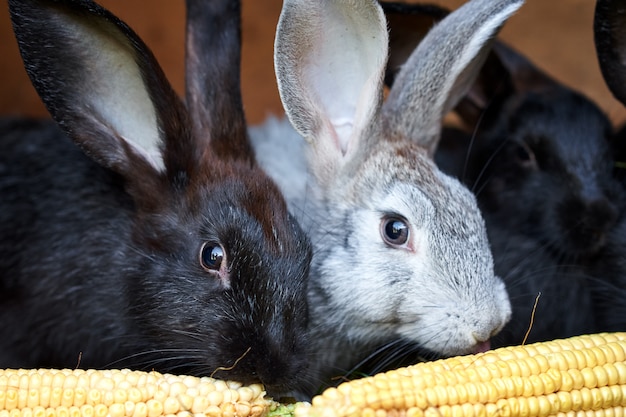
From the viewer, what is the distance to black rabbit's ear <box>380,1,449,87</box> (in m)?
2.93

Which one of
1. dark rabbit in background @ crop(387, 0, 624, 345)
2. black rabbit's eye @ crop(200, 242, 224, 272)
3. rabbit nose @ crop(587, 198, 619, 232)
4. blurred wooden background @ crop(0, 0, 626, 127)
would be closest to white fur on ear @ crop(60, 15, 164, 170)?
black rabbit's eye @ crop(200, 242, 224, 272)

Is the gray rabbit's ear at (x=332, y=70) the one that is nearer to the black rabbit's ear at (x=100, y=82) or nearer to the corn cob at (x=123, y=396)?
the black rabbit's ear at (x=100, y=82)

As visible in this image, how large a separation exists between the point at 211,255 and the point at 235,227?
0.31 ft

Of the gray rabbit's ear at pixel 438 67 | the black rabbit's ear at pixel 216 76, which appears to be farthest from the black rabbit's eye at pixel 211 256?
the gray rabbit's ear at pixel 438 67

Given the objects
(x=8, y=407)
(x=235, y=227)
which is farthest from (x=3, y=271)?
(x=235, y=227)

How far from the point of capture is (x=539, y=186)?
10.1 feet

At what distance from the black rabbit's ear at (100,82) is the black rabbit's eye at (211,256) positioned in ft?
1.12

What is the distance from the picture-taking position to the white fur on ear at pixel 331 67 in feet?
7.85

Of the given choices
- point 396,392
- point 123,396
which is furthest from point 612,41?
point 123,396

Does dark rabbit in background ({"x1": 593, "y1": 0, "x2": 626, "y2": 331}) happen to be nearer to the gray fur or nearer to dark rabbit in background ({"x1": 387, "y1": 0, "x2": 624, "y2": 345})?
dark rabbit in background ({"x1": 387, "y1": 0, "x2": 624, "y2": 345})

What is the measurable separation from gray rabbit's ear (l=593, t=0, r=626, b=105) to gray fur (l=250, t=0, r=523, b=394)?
0.30 m

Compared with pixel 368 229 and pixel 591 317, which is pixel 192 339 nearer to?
pixel 368 229

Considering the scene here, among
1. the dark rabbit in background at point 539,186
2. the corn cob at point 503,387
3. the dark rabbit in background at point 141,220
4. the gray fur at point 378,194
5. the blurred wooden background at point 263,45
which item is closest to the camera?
the corn cob at point 503,387

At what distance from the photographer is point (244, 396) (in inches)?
77.4
